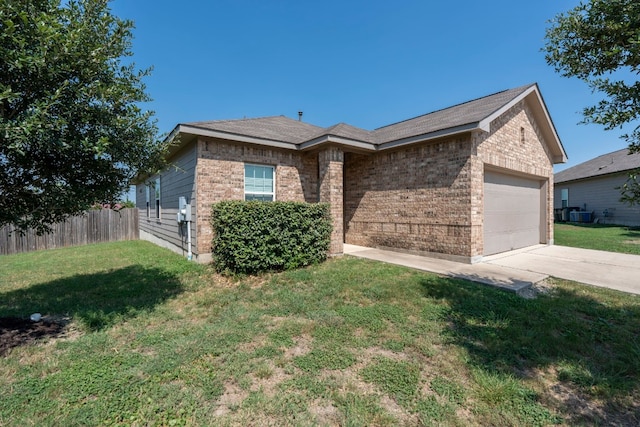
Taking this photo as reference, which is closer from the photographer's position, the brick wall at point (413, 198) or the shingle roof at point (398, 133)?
the brick wall at point (413, 198)

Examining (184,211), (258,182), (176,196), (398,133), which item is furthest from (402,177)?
(176,196)

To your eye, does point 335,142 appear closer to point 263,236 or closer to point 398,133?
point 398,133

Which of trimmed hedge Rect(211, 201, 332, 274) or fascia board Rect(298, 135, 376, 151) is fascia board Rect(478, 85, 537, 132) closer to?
fascia board Rect(298, 135, 376, 151)

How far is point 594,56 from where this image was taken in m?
3.35

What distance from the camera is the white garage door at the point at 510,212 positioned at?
8.18 metres

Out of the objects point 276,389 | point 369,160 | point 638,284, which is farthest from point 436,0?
point 276,389

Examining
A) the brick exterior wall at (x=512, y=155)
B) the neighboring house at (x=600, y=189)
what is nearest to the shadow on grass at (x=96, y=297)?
the brick exterior wall at (x=512, y=155)

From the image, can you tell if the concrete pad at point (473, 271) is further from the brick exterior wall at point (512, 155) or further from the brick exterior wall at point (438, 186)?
the brick exterior wall at point (512, 155)

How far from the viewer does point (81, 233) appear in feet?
43.5

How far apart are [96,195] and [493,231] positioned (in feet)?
31.5

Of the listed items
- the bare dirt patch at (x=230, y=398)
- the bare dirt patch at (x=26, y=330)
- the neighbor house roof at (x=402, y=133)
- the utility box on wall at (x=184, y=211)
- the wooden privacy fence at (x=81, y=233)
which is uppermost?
the neighbor house roof at (x=402, y=133)

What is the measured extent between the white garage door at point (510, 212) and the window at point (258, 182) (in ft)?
21.1

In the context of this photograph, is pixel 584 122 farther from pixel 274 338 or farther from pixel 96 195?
pixel 96 195

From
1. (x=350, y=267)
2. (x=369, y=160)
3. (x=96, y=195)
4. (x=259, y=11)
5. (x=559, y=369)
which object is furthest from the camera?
(x=369, y=160)
